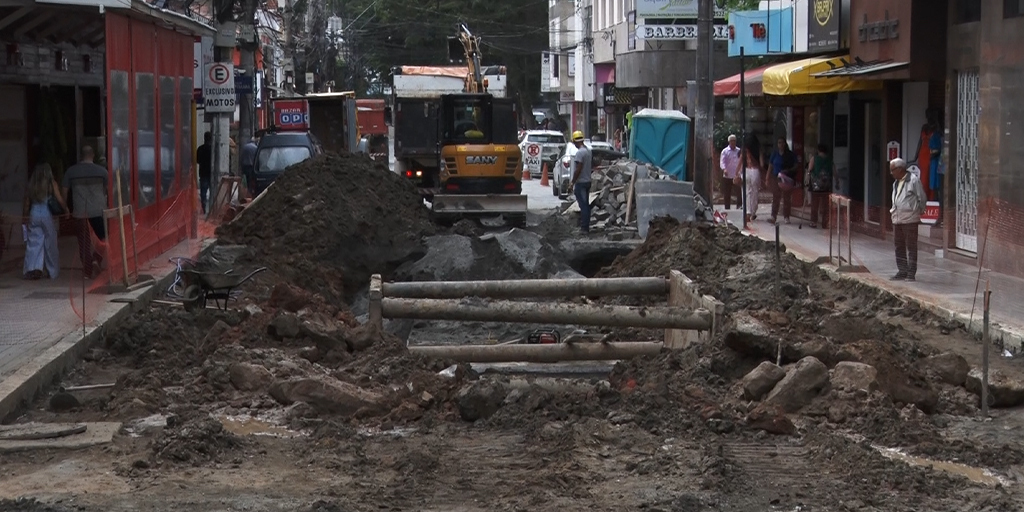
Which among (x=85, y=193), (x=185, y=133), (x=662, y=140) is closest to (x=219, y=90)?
(x=185, y=133)

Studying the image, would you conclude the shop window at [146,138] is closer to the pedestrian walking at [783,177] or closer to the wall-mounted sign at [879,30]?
the wall-mounted sign at [879,30]

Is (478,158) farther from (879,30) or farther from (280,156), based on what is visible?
(879,30)

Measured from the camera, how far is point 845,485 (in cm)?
765

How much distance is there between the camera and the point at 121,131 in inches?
678

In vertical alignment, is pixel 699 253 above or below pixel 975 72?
below

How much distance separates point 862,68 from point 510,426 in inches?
595

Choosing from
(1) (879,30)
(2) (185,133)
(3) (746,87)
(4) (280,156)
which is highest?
(1) (879,30)

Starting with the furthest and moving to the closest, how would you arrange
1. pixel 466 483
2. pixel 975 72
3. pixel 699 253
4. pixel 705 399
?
pixel 975 72 → pixel 699 253 → pixel 705 399 → pixel 466 483

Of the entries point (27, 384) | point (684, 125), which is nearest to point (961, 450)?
point (27, 384)

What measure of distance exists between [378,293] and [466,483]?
4.98 metres

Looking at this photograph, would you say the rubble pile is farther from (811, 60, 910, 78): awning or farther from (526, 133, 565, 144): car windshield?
(526, 133, 565, 144): car windshield

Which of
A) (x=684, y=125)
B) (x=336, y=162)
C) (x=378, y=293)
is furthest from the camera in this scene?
(x=684, y=125)

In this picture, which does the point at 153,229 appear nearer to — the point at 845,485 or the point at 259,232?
the point at 259,232

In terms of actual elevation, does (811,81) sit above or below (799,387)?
above
